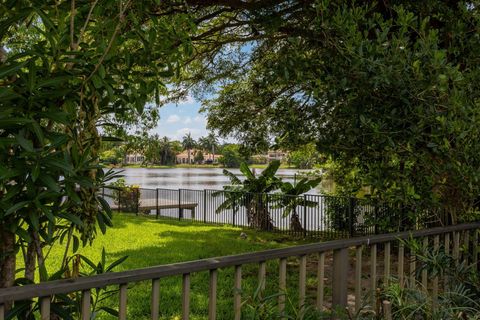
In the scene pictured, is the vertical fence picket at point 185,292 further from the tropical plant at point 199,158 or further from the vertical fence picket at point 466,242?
the tropical plant at point 199,158

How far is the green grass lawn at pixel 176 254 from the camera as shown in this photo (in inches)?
194

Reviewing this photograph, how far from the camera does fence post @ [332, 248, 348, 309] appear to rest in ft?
8.64

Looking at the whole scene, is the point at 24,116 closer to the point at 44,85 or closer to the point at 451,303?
the point at 44,85

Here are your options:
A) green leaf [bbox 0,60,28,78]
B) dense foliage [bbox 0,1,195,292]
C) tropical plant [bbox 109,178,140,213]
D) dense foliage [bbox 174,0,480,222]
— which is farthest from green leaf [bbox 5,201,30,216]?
tropical plant [bbox 109,178,140,213]

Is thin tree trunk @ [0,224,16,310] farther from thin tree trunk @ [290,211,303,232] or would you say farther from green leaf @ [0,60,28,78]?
thin tree trunk @ [290,211,303,232]

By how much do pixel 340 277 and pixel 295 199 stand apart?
9715mm

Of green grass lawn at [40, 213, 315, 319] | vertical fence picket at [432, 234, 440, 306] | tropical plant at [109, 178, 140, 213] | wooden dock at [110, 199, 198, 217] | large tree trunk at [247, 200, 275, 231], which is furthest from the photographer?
tropical plant at [109, 178, 140, 213]

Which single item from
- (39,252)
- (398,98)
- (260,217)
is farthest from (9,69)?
(260,217)

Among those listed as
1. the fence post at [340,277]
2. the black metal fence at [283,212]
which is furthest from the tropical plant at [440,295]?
the black metal fence at [283,212]

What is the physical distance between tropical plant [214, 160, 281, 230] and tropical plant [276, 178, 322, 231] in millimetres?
422

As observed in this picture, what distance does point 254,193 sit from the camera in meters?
13.3

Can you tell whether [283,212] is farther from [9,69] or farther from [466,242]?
[9,69]

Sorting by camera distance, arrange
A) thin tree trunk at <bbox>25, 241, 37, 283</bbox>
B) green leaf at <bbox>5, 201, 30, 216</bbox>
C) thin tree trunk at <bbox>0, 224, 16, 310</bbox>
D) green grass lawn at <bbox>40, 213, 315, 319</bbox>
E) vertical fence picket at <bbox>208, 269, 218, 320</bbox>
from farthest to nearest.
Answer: green grass lawn at <bbox>40, 213, 315, 319</bbox> → vertical fence picket at <bbox>208, 269, 218, 320</bbox> → thin tree trunk at <bbox>25, 241, 37, 283</bbox> → thin tree trunk at <bbox>0, 224, 16, 310</bbox> → green leaf at <bbox>5, 201, 30, 216</bbox>

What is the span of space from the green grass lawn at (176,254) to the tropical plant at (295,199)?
35.3 inches
